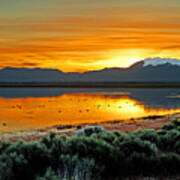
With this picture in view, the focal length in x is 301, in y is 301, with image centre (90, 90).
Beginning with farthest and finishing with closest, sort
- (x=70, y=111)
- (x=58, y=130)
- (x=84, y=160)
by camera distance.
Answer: (x=70, y=111), (x=58, y=130), (x=84, y=160)

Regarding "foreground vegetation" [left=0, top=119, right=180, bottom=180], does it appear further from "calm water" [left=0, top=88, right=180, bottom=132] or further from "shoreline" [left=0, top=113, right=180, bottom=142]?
"calm water" [left=0, top=88, right=180, bottom=132]

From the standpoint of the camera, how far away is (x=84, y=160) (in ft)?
19.1

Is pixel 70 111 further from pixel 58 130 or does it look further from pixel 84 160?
pixel 84 160

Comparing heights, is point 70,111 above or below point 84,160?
below

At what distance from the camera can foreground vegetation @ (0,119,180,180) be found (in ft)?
18.0

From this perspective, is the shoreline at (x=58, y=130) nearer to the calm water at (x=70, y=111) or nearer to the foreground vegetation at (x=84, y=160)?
the calm water at (x=70, y=111)

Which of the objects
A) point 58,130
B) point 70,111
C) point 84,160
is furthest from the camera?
point 70,111

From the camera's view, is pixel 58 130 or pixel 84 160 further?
pixel 58 130

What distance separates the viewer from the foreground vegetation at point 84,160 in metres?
5.50

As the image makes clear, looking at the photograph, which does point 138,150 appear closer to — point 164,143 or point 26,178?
point 164,143

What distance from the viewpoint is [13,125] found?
67.6 feet

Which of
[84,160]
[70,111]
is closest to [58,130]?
[70,111]

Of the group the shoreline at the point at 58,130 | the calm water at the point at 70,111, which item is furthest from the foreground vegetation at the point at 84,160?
the calm water at the point at 70,111

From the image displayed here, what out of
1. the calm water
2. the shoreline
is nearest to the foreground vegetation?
the shoreline
